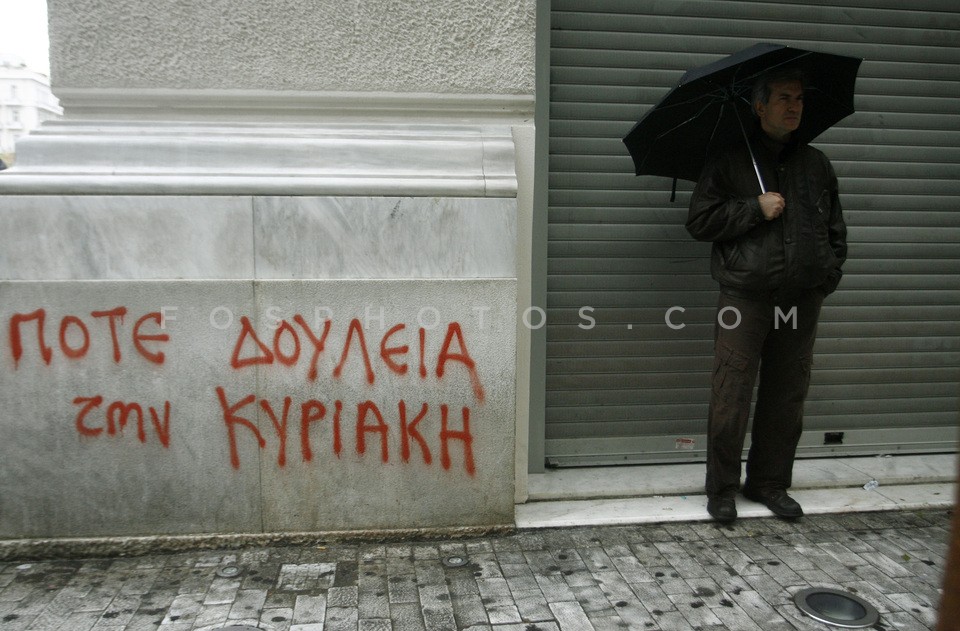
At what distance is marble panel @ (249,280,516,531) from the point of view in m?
3.42

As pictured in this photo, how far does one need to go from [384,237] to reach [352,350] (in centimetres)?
57

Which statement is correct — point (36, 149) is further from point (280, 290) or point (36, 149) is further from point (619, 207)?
point (619, 207)

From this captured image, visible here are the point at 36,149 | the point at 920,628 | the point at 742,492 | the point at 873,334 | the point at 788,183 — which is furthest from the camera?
the point at 873,334

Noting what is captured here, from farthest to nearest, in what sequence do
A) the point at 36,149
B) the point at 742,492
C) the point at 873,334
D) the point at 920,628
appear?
the point at 873,334
the point at 742,492
the point at 36,149
the point at 920,628

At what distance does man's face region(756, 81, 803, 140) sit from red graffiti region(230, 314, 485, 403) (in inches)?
73.8

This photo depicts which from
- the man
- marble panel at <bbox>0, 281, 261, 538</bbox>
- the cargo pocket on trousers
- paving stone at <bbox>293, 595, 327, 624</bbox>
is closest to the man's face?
the man

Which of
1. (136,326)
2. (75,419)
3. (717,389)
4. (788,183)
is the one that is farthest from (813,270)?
(75,419)

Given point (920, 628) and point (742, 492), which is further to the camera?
point (742, 492)

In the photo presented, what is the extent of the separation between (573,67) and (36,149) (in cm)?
280

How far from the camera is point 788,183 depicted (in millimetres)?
3576

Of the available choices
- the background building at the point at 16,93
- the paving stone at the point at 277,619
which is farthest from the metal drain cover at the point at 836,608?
the background building at the point at 16,93

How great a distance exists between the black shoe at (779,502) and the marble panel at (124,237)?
2.95 metres

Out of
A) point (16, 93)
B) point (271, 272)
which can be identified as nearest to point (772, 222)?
point (271, 272)

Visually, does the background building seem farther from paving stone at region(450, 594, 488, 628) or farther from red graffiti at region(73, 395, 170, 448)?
paving stone at region(450, 594, 488, 628)
